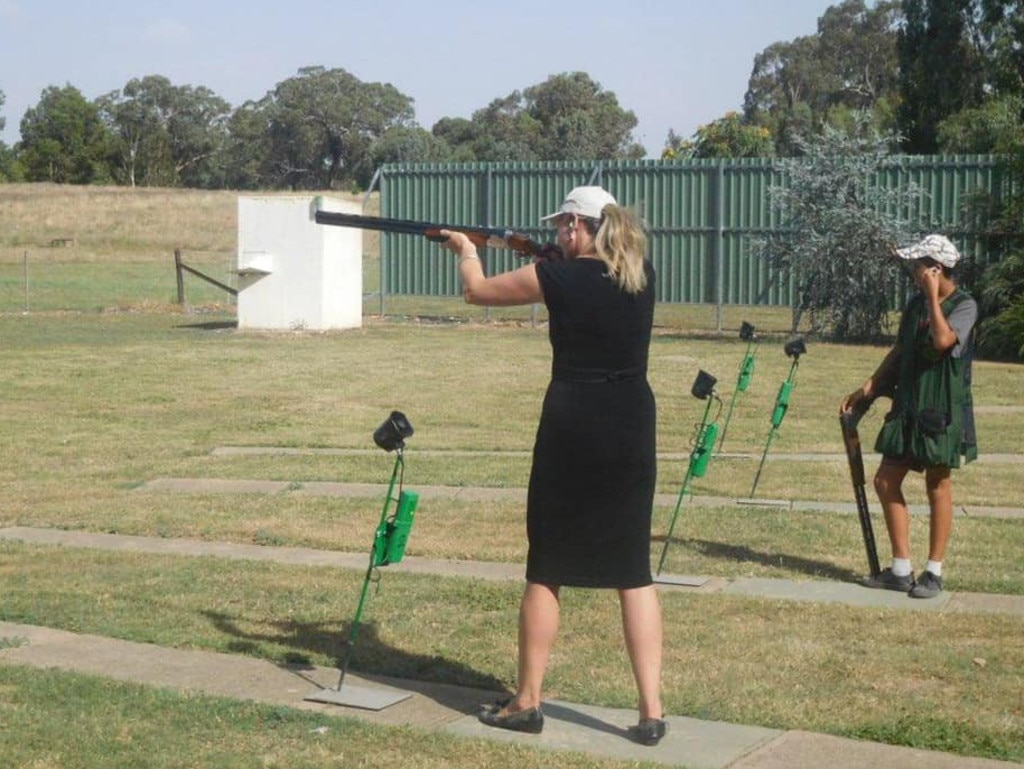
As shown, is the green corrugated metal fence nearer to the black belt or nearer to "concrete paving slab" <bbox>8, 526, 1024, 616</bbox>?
"concrete paving slab" <bbox>8, 526, 1024, 616</bbox>

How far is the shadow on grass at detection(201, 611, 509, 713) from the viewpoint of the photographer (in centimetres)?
696

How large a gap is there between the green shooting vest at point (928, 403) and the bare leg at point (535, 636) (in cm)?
310

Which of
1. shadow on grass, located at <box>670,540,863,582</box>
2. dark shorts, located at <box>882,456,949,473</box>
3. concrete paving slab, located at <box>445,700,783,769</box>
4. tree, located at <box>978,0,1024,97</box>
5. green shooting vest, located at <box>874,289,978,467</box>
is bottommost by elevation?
concrete paving slab, located at <box>445,700,783,769</box>

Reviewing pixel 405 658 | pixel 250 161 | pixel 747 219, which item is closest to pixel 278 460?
pixel 405 658

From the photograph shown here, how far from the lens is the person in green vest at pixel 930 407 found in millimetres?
8406

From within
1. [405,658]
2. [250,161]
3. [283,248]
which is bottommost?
[405,658]

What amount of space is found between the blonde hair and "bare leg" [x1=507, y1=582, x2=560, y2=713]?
47.1 inches

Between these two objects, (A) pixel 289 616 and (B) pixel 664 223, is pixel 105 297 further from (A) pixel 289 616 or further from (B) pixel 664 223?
(A) pixel 289 616

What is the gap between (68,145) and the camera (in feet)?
303

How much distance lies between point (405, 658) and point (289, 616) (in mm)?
1022

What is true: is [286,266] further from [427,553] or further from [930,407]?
[930,407]

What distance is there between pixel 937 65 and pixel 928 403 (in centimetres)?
4047

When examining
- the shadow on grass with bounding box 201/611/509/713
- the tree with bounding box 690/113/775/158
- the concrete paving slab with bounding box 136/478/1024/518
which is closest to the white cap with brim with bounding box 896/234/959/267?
the concrete paving slab with bounding box 136/478/1024/518

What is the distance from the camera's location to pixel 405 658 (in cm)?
736
